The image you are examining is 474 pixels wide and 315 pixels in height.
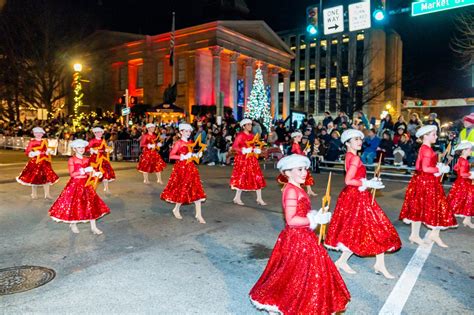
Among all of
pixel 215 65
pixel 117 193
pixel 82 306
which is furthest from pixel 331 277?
pixel 215 65

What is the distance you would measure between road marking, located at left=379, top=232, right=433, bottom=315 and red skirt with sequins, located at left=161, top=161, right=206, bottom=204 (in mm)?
4058

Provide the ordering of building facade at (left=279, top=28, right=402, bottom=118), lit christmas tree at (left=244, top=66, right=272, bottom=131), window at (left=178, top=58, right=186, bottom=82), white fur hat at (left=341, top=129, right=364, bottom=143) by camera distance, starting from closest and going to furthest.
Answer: white fur hat at (left=341, top=129, right=364, bottom=143), lit christmas tree at (left=244, top=66, right=272, bottom=131), window at (left=178, top=58, right=186, bottom=82), building facade at (left=279, top=28, right=402, bottom=118)

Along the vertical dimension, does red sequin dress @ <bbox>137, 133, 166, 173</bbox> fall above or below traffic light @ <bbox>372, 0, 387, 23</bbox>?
below

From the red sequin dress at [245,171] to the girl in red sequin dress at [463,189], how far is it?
4.14 metres

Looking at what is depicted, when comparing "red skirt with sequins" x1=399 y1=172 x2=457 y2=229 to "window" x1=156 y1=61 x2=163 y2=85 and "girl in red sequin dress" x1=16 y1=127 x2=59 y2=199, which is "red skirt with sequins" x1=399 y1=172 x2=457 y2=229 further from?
"window" x1=156 y1=61 x2=163 y2=85

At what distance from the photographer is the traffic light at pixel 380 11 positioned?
13.5 metres

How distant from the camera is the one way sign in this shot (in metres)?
14.9

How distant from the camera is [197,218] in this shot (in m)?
8.31

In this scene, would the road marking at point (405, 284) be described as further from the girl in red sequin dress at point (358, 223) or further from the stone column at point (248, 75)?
the stone column at point (248, 75)

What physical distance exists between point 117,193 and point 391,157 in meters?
10.5

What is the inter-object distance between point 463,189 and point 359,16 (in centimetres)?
847

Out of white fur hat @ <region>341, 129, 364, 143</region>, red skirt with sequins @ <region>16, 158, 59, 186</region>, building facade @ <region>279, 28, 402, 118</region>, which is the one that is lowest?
red skirt with sequins @ <region>16, 158, 59, 186</region>

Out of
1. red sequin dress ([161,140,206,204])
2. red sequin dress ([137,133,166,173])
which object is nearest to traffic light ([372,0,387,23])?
red sequin dress ([137,133,166,173])

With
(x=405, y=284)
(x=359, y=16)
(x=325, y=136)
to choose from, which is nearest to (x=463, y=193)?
(x=405, y=284)
